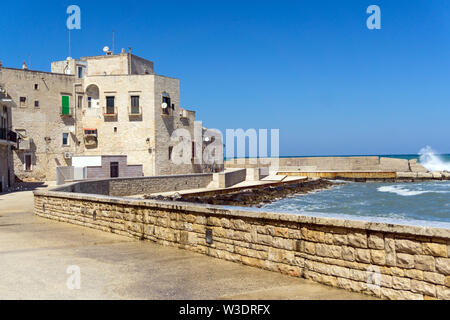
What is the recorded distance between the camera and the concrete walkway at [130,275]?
5332 mm

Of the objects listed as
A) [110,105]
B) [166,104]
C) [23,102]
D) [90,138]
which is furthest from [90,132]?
[166,104]

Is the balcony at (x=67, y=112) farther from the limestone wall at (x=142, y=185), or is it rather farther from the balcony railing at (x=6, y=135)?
the limestone wall at (x=142, y=185)

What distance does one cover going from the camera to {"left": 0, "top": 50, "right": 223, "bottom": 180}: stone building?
36188mm

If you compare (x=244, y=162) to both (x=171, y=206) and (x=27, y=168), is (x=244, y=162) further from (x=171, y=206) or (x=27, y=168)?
(x=171, y=206)

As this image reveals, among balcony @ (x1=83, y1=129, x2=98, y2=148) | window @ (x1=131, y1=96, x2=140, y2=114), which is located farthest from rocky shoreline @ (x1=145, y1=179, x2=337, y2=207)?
balcony @ (x1=83, y1=129, x2=98, y2=148)

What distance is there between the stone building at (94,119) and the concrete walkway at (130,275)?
93.8ft

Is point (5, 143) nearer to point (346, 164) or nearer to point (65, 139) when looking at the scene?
point (65, 139)

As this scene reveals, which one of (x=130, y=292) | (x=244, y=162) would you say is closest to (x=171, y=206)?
(x=130, y=292)

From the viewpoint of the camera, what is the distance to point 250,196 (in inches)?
1163

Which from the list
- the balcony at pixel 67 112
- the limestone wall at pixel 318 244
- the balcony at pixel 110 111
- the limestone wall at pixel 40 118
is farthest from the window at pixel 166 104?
the limestone wall at pixel 318 244

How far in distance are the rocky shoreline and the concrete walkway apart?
16.5 m

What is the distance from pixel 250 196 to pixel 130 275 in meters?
23.5

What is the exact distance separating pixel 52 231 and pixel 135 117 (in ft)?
90.1

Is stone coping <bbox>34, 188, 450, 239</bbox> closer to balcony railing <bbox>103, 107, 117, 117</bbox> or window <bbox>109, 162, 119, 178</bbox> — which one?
window <bbox>109, 162, 119, 178</bbox>
